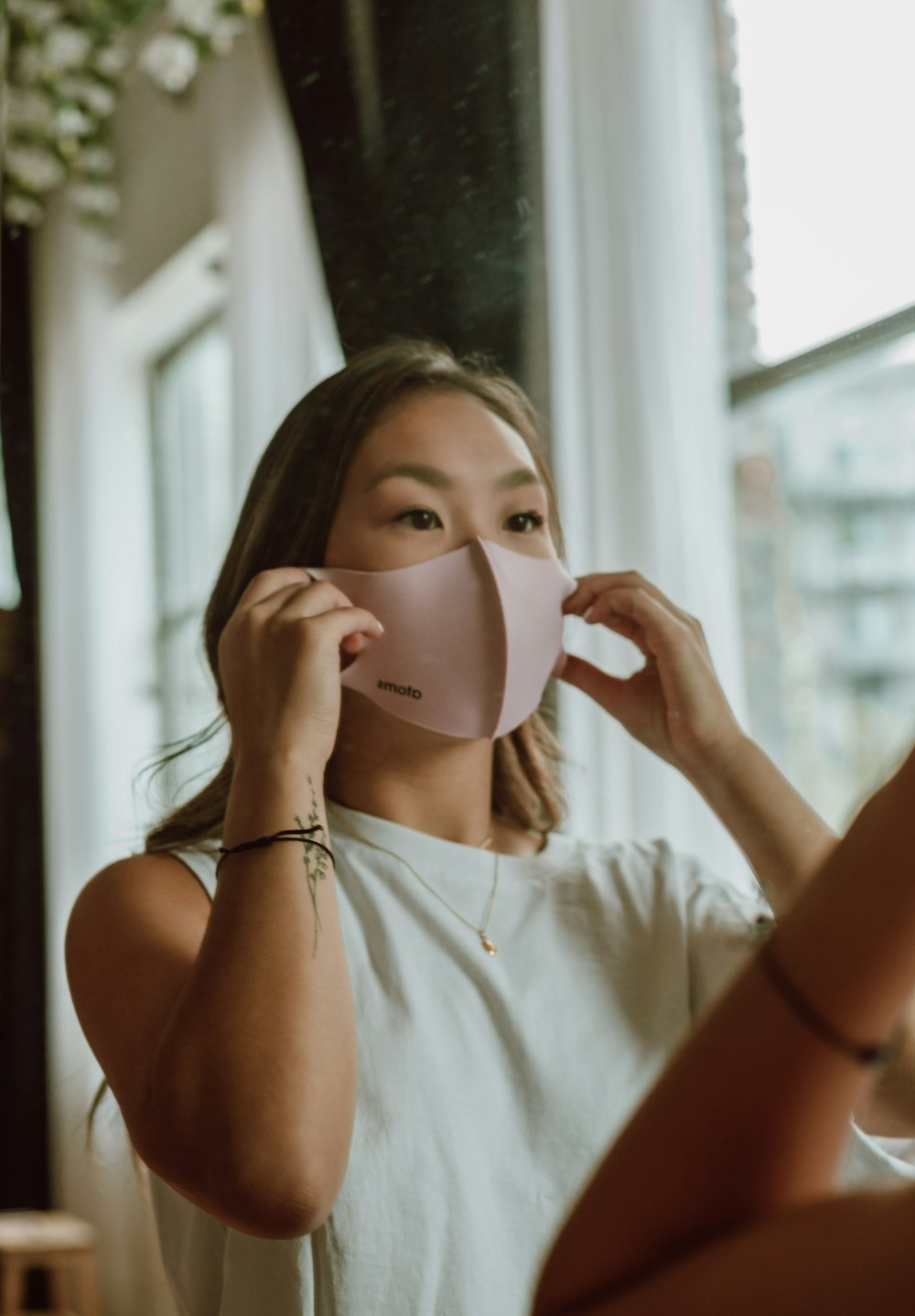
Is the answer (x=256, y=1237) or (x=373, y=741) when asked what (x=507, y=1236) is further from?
(x=373, y=741)

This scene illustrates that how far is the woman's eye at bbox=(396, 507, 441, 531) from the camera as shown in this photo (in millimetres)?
567

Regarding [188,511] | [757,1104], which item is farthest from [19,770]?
[757,1104]

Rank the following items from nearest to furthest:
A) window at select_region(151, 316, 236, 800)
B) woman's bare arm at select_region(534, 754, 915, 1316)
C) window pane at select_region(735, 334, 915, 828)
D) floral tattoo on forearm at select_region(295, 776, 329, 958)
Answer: woman's bare arm at select_region(534, 754, 915, 1316) < window pane at select_region(735, 334, 915, 828) < floral tattoo on forearm at select_region(295, 776, 329, 958) < window at select_region(151, 316, 236, 800)

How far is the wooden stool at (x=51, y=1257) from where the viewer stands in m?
0.71

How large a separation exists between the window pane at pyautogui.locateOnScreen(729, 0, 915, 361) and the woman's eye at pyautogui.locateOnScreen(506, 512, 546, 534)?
0.46 ft

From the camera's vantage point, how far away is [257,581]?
1.94ft

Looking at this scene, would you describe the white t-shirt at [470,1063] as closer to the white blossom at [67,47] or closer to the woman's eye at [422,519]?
the woman's eye at [422,519]

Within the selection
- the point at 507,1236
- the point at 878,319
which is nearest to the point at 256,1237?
the point at 507,1236

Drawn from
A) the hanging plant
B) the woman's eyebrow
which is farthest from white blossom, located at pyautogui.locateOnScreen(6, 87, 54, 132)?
the woman's eyebrow

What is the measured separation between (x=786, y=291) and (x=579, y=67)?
214mm

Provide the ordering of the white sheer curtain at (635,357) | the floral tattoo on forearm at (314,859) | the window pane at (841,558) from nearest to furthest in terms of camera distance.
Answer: the window pane at (841,558), the floral tattoo on forearm at (314,859), the white sheer curtain at (635,357)

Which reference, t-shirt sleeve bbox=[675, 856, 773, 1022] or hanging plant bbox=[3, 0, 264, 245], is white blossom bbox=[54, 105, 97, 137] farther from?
t-shirt sleeve bbox=[675, 856, 773, 1022]

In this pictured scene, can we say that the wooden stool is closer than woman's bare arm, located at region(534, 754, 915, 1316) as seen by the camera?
No

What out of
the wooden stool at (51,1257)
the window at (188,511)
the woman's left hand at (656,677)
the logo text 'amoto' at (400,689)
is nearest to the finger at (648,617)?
the woman's left hand at (656,677)
